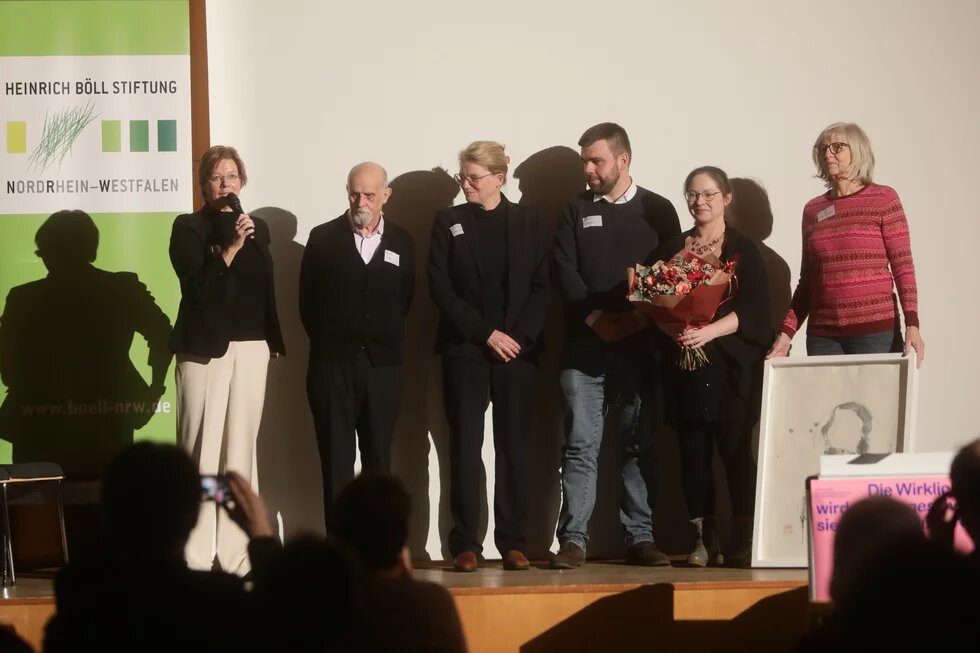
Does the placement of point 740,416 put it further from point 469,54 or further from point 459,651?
point 459,651

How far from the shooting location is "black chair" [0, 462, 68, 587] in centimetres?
507

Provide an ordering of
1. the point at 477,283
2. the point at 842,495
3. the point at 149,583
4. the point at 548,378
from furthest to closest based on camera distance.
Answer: the point at 548,378 < the point at 477,283 < the point at 842,495 < the point at 149,583

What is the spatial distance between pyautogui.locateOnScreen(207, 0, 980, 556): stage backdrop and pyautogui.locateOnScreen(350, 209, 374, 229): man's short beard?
637 millimetres

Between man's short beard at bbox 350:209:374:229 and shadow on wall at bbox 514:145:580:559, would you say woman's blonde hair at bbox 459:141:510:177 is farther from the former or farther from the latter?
shadow on wall at bbox 514:145:580:559

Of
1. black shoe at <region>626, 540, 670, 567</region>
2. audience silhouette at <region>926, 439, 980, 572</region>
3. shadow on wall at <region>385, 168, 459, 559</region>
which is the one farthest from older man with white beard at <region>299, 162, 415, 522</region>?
audience silhouette at <region>926, 439, 980, 572</region>

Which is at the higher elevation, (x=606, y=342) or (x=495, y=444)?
(x=606, y=342)

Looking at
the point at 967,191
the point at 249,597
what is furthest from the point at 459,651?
the point at 967,191

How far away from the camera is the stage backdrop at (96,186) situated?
19.3 ft

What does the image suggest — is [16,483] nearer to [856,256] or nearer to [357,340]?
[357,340]

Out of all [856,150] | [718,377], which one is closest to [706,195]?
[856,150]

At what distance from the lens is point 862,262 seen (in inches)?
208

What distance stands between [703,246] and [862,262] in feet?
2.18

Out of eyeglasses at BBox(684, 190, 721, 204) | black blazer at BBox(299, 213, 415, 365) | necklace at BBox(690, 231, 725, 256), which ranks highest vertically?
eyeglasses at BBox(684, 190, 721, 204)

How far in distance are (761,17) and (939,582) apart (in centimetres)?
471
